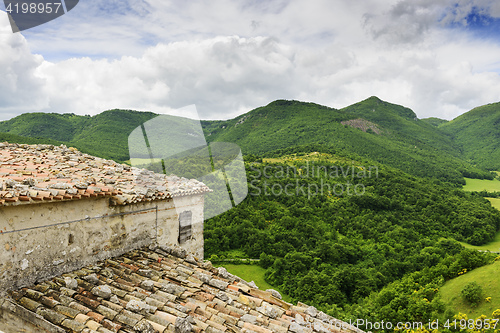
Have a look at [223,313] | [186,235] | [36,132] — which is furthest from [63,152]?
[36,132]

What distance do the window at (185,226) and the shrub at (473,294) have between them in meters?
20.5

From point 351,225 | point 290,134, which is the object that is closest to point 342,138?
point 290,134

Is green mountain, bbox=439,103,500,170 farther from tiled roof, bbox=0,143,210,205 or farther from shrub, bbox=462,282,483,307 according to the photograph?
tiled roof, bbox=0,143,210,205

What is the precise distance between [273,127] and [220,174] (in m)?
61.5

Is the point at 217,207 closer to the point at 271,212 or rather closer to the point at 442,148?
the point at 271,212

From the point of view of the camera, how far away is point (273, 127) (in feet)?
316

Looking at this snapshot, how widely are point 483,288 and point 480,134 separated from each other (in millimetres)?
132649

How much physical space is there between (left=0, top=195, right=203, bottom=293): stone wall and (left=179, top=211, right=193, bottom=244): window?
607mm

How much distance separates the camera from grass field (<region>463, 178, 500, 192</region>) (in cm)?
7200

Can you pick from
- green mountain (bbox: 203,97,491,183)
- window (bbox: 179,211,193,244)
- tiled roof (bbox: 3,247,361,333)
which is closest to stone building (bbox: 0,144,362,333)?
tiled roof (bbox: 3,247,361,333)

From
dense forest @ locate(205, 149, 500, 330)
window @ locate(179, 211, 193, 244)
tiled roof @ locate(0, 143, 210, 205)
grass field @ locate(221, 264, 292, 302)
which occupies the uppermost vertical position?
tiled roof @ locate(0, 143, 210, 205)

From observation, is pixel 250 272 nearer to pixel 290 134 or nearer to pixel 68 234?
pixel 68 234

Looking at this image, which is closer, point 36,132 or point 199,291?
point 199,291

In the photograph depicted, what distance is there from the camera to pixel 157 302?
15.1 ft
